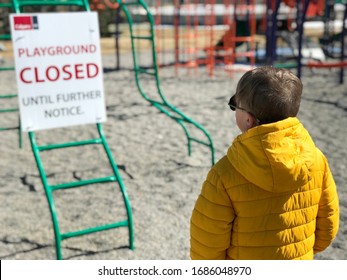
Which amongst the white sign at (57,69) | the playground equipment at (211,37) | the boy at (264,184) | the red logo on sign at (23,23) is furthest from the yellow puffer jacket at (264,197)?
the playground equipment at (211,37)

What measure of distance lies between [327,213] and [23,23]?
2461 millimetres

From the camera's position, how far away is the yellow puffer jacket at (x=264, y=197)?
5.18 feet

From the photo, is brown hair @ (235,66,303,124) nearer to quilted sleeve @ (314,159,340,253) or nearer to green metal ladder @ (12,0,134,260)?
quilted sleeve @ (314,159,340,253)

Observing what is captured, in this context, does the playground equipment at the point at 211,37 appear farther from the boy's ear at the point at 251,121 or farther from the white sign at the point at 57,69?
the boy's ear at the point at 251,121

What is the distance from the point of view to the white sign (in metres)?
3.46

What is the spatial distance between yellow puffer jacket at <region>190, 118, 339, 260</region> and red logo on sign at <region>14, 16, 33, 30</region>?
2.26 meters

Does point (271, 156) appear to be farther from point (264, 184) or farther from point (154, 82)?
point (154, 82)

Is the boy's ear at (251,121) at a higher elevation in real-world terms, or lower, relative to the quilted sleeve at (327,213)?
higher

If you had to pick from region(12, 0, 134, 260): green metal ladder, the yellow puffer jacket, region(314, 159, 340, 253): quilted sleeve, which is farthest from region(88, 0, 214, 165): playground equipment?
the yellow puffer jacket

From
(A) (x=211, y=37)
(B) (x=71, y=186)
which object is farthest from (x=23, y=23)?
(A) (x=211, y=37)

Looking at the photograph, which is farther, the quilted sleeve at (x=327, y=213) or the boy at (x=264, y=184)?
the quilted sleeve at (x=327, y=213)

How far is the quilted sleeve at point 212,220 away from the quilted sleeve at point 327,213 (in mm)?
377

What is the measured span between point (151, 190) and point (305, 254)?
2770 millimetres
